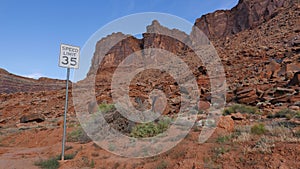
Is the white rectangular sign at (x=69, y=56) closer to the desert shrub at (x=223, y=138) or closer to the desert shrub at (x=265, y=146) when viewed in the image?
the desert shrub at (x=223, y=138)

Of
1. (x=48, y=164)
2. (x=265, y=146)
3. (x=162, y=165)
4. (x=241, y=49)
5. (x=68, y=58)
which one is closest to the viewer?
(x=265, y=146)

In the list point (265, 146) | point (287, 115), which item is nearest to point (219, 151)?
point (265, 146)

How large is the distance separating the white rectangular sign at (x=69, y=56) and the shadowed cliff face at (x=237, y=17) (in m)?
47.7

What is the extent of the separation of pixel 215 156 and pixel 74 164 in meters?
3.21

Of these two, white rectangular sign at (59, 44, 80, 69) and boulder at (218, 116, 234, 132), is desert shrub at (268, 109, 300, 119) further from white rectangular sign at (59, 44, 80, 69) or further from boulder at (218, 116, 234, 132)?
white rectangular sign at (59, 44, 80, 69)

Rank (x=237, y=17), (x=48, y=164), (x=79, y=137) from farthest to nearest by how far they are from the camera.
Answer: (x=237, y=17), (x=79, y=137), (x=48, y=164)

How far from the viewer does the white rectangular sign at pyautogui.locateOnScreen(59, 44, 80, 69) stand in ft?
18.3

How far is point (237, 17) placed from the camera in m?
56.6

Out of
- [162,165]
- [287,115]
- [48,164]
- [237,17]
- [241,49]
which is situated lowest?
[48,164]

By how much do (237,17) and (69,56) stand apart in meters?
58.5

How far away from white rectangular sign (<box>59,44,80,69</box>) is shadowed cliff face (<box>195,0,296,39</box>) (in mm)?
47665

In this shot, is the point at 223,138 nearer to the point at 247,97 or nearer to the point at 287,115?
the point at 287,115

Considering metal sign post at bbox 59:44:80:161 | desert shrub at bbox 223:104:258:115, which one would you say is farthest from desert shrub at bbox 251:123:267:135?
metal sign post at bbox 59:44:80:161

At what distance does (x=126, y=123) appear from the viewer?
27.0 ft
